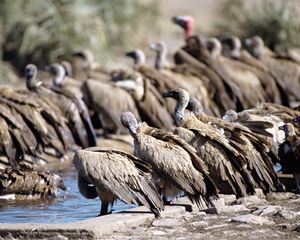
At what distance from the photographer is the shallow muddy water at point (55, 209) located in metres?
9.57

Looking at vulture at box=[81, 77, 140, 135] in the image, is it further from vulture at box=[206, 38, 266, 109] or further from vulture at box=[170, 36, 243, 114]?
vulture at box=[206, 38, 266, 109]

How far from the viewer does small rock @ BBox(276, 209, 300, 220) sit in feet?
28.7

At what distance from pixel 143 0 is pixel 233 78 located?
10391 millimetres

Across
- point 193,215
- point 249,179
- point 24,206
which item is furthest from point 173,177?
point 24,206

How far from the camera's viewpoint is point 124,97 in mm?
17766

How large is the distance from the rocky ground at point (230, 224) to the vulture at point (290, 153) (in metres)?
1.01

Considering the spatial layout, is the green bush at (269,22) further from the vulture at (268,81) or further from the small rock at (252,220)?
the small rock at (252,220)

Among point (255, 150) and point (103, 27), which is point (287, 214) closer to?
point (255, 150)

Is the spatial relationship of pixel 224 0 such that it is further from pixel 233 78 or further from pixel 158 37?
pixel 233 78

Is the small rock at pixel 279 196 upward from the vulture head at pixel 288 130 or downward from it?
downward

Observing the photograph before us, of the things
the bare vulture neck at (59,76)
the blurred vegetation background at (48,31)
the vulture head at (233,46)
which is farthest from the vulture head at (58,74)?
the blurred vegetation background at (48,31)

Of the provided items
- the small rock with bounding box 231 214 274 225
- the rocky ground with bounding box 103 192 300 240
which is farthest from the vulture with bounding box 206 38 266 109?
the small rock with bounding box 231 214 274 225

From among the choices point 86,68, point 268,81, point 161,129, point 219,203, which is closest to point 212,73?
point 268,81

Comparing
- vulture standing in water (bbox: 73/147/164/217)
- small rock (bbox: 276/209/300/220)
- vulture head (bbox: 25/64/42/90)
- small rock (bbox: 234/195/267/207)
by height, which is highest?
vulture standing in water (bbox: 73/147/164/217)
